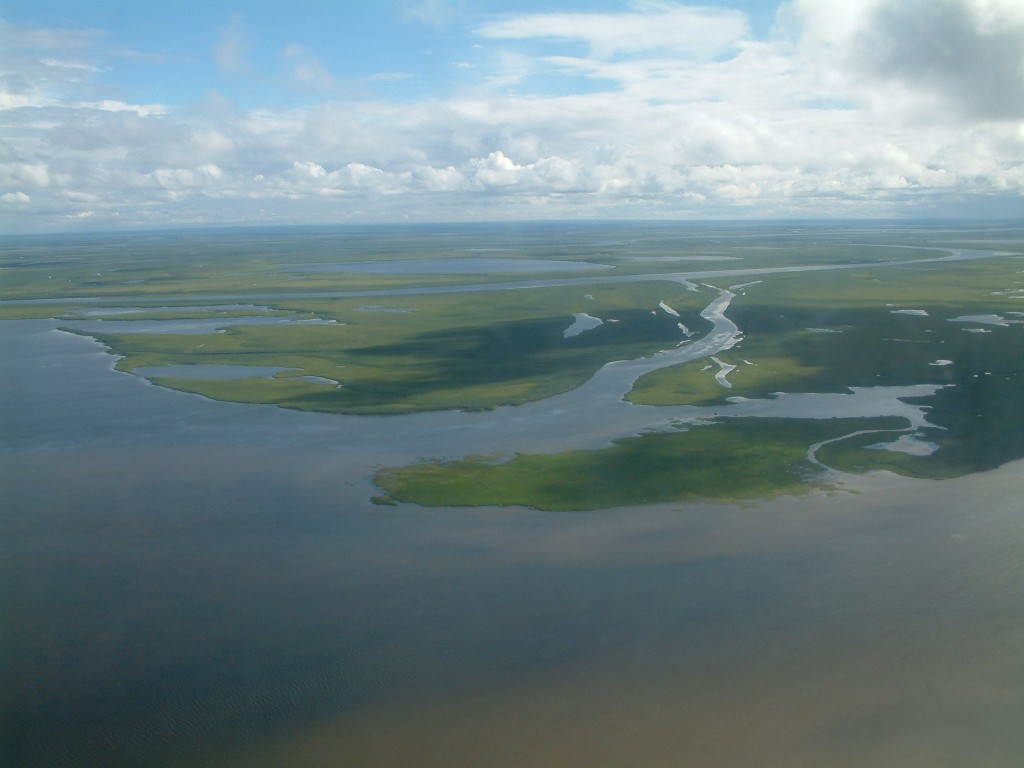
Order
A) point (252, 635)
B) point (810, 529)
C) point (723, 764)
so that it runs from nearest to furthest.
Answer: point (723, 764) < point (252, 635) < point (810, 529)

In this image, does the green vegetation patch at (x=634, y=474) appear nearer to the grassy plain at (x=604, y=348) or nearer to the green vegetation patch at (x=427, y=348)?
the grassy plain at (x=604, y=348)

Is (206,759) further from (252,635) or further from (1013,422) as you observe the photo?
(1013,422)

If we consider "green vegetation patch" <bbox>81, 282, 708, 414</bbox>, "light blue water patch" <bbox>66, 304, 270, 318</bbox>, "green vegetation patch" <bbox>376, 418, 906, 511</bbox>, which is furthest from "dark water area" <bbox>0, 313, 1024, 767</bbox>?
"light blue water patch" <bbox>66, 304, 270, 318</bbox>

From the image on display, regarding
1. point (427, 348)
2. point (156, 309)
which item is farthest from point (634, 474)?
point (156, 309)

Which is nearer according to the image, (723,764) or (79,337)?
(723,764)

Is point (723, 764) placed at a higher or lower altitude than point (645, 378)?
lower

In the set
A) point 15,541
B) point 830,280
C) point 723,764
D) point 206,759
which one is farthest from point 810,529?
point 830,280

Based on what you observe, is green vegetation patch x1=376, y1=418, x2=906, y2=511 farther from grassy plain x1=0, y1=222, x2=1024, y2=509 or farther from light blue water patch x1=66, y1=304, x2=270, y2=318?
light blue water patch x1=66, y1=304, x2=270, y2=318
